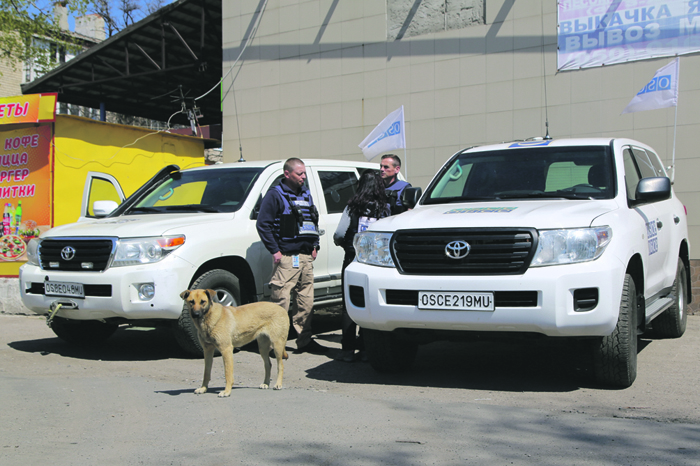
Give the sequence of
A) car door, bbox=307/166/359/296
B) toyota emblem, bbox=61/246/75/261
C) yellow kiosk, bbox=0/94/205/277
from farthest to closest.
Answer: yellow kiosk, bbox=0/94/205/277, car door, bbox=307/166/359/296, toyota emblem, bbox=61/246/75/261

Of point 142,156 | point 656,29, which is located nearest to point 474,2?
point 656,29

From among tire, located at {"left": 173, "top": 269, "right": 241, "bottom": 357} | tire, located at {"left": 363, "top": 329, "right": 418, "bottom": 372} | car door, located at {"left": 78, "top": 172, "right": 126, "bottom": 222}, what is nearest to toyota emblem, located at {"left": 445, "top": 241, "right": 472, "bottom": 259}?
tire, located at {"left": 363, "top": 329, "right": 418, "bottom": 372}

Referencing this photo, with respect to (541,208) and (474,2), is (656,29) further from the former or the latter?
(541,208)

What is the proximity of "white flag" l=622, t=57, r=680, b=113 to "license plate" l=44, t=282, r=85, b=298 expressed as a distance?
653 centimetres

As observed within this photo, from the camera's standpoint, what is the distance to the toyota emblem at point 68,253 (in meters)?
6.22

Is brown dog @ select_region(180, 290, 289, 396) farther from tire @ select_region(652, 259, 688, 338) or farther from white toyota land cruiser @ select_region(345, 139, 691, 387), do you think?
tire @ select_region(652, 259, 688, 338)

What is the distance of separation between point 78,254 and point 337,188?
2.88 m

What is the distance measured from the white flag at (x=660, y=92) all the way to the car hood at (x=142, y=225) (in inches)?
206

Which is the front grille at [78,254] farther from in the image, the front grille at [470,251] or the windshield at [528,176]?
the windshield at [528,176]

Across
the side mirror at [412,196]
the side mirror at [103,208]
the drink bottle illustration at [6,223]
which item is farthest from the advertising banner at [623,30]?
the drink bottle illustration at [6,223]

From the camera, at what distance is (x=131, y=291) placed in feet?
19.3

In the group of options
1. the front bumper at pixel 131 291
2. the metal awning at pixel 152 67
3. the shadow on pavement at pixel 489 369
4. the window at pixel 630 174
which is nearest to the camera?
the shadow on pavement at pixel 489 369

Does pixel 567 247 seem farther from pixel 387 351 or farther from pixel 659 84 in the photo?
pixel 659 84

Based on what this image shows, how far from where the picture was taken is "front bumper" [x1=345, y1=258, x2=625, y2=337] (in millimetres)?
4379
